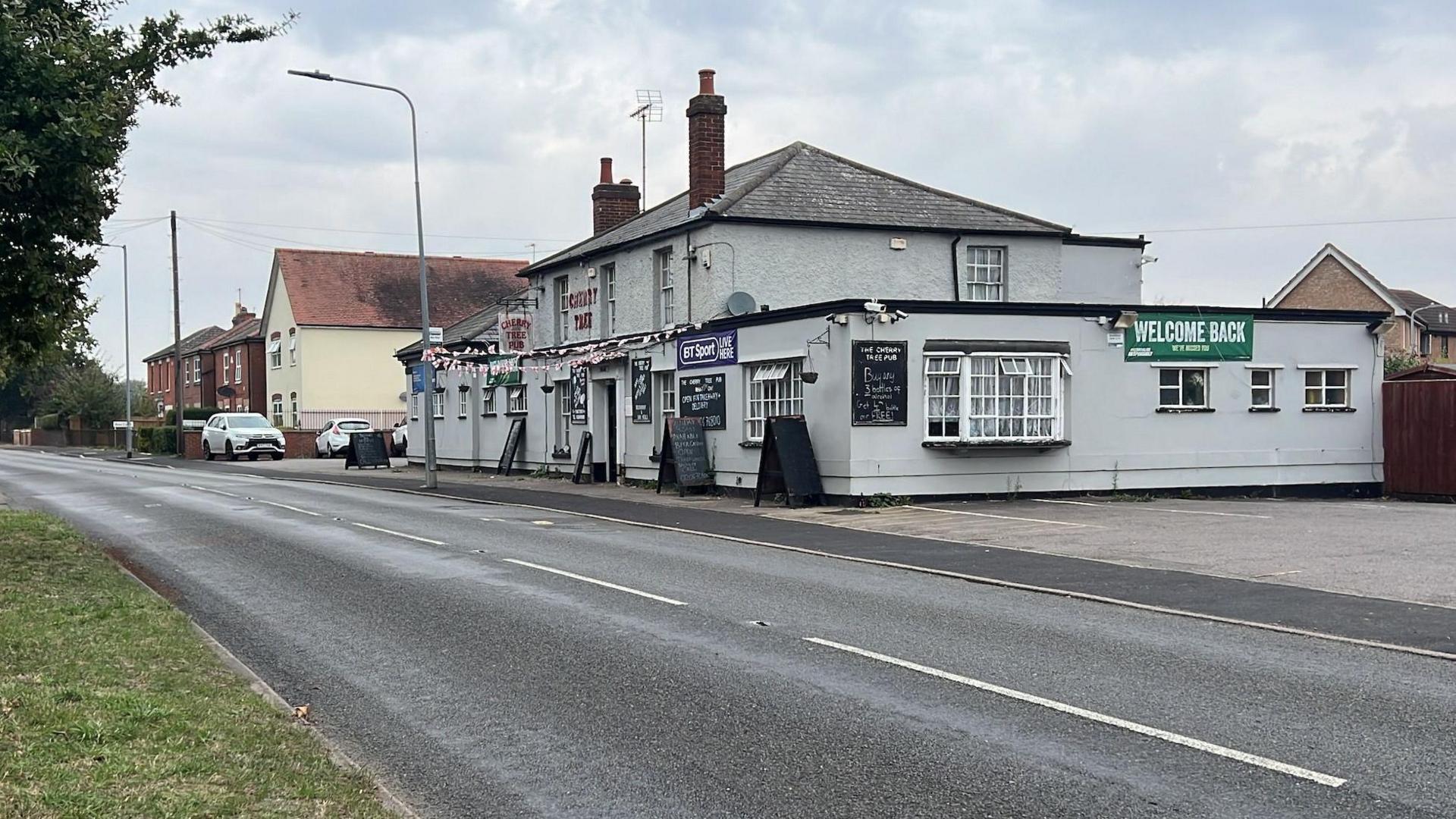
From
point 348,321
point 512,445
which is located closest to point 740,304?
point 512,445

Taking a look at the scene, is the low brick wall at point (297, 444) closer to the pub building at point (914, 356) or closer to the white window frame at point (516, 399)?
the white window frame at point (516, 399)

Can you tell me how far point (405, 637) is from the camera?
9477 millimetres

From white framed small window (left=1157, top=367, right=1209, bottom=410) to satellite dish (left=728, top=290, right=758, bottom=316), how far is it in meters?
7.94

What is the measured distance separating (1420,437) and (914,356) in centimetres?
971

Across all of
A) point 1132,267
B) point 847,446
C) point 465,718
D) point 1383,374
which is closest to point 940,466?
point 847,446

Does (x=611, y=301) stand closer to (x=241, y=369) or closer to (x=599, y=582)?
(x=599, y=582)

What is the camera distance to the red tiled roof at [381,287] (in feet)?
192

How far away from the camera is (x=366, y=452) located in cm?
3931

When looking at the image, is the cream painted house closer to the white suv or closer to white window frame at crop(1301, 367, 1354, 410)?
the white suv

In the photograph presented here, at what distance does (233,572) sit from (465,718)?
7.23 metres

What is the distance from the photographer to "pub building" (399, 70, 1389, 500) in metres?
22.1

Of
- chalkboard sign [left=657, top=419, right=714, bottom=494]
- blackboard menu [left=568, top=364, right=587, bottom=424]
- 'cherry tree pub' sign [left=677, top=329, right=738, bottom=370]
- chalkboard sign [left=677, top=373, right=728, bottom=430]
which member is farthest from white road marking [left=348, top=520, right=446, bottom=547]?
blackboard menu [left=568, top=364, right=587, bottom=424]

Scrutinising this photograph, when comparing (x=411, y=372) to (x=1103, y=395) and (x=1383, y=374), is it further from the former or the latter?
(x=1383, y=374)

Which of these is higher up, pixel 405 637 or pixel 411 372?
pixel 411 372
